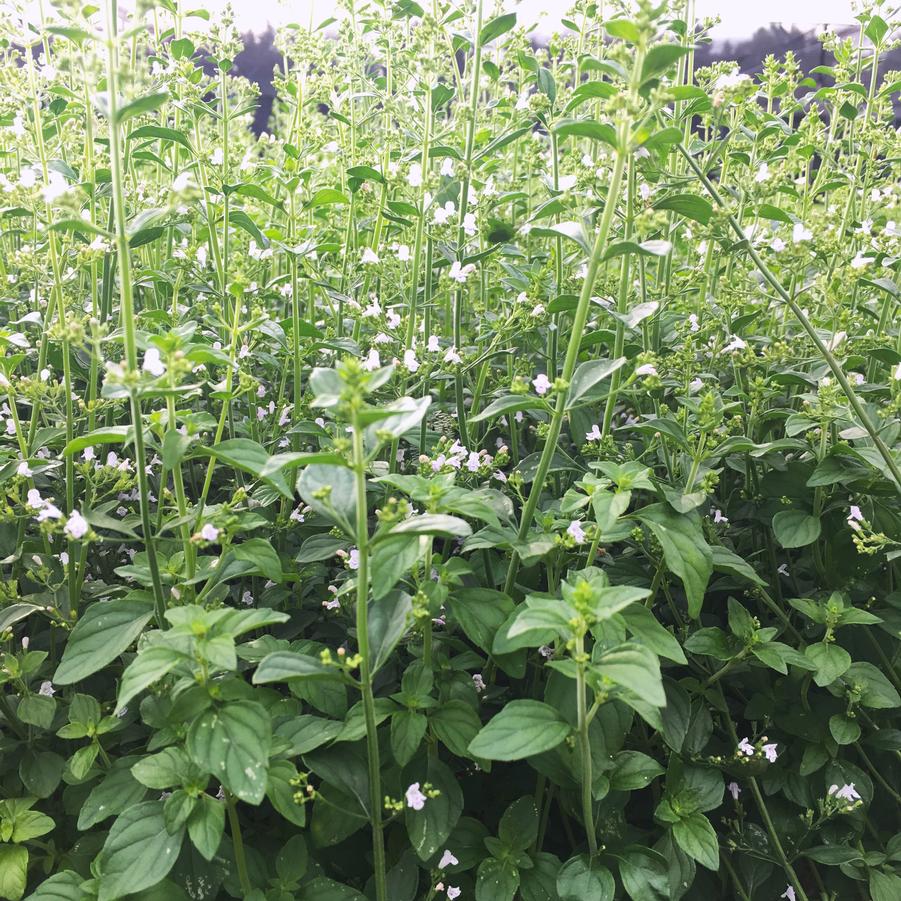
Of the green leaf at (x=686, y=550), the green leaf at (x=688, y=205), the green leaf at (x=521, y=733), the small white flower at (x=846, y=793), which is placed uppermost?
the green leaf at (x=688, y=205)

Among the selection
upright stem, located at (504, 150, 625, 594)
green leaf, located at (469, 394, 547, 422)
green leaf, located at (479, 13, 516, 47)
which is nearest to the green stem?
upright stem, located at (504, 150, 625, 594)

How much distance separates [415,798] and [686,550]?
737 mm

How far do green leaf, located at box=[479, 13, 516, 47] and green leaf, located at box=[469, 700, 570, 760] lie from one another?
68.2 inches

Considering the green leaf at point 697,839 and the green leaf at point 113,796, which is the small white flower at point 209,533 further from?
the green leaf at point 697,839

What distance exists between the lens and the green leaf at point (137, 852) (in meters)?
1.30

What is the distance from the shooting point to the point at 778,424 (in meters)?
2.22

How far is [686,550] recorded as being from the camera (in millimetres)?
1579

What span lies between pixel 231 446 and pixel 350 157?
186 centimetres

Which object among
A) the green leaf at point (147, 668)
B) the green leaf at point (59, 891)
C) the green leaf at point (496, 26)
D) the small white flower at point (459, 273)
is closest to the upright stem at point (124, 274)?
the green leaf at point (147, 668)

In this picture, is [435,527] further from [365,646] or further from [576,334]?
[576,334]

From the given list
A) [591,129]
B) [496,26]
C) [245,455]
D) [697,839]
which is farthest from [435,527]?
[496,26]

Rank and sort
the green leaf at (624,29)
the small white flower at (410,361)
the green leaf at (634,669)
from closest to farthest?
the green leaf at (634,669) → the green leaf at (624,29) → the small white flower at (410,361)

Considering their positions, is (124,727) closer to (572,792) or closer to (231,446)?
(231,446)

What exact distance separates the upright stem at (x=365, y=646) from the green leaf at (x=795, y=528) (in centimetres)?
108
